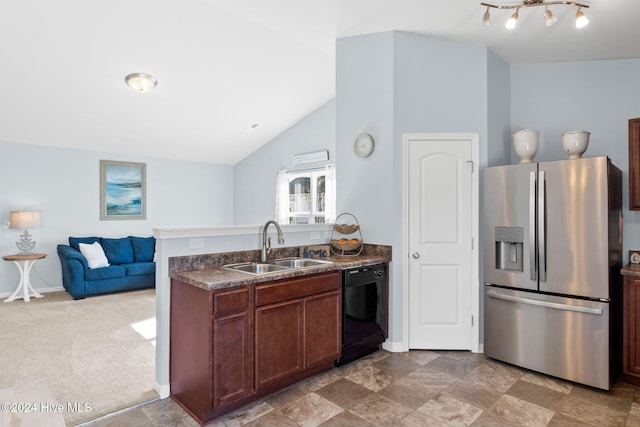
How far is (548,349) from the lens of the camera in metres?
2.89

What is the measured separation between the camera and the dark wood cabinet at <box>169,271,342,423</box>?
2.27m

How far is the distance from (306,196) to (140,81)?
3061 millimetres

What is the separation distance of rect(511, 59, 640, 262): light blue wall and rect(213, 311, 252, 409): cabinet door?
314 cm

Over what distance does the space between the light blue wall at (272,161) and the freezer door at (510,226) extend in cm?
316

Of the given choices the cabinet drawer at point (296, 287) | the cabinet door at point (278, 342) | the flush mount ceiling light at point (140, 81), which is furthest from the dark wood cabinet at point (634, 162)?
the flush mount ceiling light at point (140, 81)

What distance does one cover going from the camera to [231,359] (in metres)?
2.33

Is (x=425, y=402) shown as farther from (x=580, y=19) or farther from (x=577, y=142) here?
(x=580, y=19)

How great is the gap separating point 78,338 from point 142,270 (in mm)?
2257

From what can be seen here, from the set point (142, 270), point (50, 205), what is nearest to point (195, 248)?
point (142, 270)

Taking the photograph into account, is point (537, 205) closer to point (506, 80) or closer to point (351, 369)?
point (506, 80)

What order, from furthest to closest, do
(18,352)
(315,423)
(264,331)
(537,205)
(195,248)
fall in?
(18,352), (537,205), (195,248), (264,331), (315,423)

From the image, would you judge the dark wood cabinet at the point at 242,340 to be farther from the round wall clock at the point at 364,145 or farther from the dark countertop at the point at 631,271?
the dark countertop at the point at 631,271

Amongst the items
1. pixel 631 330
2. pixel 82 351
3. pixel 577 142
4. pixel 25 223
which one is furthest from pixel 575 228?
pixel 25 223

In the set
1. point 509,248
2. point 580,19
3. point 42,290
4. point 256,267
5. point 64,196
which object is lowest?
point 42,290
